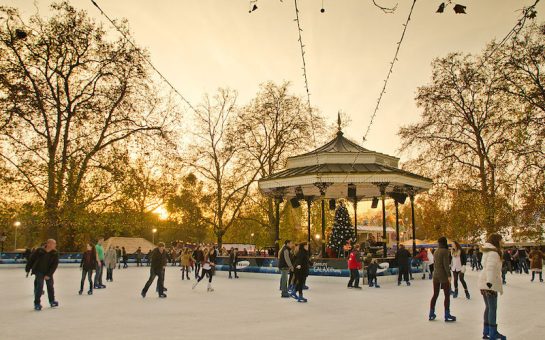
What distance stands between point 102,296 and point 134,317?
4689mm

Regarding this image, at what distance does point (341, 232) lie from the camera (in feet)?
71.6

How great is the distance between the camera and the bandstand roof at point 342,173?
21156mm

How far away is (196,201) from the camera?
4006 cm

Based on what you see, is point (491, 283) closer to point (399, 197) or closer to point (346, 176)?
point (346, 176)

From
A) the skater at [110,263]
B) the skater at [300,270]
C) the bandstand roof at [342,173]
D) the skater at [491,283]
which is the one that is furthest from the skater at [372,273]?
the skater at [110,263]

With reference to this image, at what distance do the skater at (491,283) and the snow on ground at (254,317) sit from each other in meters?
0.47

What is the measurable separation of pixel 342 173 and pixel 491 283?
14910 millimetres

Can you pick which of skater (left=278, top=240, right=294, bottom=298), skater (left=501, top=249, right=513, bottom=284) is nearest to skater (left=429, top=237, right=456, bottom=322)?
skater (left=278, top=240, right=294, bottom=298)

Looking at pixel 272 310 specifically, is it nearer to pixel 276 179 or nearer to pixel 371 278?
pixel 371 278

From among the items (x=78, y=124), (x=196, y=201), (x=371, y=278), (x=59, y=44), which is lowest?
(x=371, y=278)

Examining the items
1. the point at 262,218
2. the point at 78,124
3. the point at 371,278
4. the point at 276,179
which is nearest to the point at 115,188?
the point at 78,124

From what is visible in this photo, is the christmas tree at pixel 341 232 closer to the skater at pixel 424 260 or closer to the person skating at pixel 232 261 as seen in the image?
the skater at pixel 424 260

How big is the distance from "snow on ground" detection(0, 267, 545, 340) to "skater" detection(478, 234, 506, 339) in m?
0.47

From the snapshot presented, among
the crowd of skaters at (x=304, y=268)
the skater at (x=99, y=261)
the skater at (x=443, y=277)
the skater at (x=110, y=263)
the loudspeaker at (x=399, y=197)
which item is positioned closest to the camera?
the crowd of skaters at (x=304, y=268)
